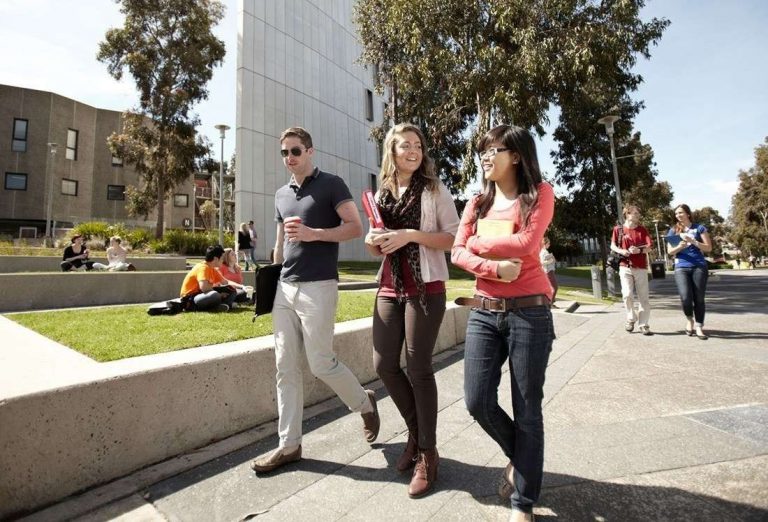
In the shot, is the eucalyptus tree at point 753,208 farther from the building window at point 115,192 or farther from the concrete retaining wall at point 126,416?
the building window at point 115,192

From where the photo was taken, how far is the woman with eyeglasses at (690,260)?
6.21 metres

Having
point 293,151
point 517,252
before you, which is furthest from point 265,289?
point 517,252

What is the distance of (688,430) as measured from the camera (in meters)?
3.01

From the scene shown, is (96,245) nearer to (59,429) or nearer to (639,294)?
(59,429)

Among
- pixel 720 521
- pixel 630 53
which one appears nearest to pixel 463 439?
pixel 720 521

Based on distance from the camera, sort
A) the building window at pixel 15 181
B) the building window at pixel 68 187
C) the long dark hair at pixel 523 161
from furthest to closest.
A: the building window at pixel 68 187, the building window at pixel 15 181, the long dark hair at pixel 523 161

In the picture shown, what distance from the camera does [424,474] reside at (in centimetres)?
234

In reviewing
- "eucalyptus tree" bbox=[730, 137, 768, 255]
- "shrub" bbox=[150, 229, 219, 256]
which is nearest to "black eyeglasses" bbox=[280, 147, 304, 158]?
"shrub" bbox=[150, 229, 219, 256]

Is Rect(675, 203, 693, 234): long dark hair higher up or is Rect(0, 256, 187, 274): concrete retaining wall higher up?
Rect(675, 203, 693, 234): long dark hair

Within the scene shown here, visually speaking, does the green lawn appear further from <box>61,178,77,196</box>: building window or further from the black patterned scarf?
<box>61,178,77,196</box>: building window

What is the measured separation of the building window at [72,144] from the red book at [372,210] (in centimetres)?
4252

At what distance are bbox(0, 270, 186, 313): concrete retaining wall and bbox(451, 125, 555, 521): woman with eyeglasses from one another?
9.21 m

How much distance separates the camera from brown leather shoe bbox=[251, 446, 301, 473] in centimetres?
258

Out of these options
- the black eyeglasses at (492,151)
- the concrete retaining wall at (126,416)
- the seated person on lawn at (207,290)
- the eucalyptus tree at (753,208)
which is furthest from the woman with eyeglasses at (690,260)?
the eucalyptus tree at (753,208)
